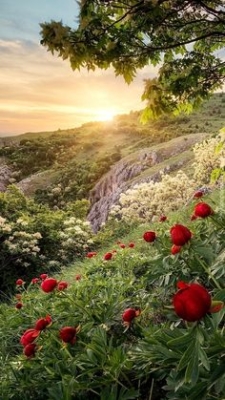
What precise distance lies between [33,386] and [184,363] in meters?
1.34

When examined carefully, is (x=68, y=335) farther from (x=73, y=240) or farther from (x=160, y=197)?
(x=160, y=197)

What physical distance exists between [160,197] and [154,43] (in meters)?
9.16

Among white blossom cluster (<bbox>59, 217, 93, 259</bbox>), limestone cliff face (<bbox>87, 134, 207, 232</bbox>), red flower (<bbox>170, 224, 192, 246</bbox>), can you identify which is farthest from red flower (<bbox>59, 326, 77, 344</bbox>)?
limestone cliff face (<bbox>87, 134, 207, 232</bbox>)

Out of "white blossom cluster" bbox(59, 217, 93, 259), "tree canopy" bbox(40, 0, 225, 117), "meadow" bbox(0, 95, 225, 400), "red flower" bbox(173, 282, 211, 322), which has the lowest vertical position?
"white blossom cluster" bbox(59, 217, 93, 259)

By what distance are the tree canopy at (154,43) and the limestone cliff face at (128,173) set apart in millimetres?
17045

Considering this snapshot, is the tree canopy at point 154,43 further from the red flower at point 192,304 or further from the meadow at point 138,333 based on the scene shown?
the red flower at point 192,304

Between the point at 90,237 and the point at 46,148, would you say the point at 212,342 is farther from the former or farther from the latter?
the point at 46,148

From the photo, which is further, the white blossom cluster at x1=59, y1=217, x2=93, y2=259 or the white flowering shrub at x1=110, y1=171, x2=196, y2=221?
the white flowering shrub at x1=110, y1=171, x2=196, y2=221

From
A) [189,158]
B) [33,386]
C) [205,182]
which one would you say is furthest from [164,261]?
[189,158]

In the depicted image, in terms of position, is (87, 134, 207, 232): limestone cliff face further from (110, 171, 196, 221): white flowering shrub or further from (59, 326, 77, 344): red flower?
(59, 326, 77, 344): red flower

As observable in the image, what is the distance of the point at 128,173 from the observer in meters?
26.9

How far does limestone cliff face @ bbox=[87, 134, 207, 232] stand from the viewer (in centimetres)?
2342

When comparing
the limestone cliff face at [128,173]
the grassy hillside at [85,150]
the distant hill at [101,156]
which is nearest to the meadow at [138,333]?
the limestone cliff face at [128,173]

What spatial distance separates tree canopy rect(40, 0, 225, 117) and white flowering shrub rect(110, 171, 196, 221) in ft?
25.9
